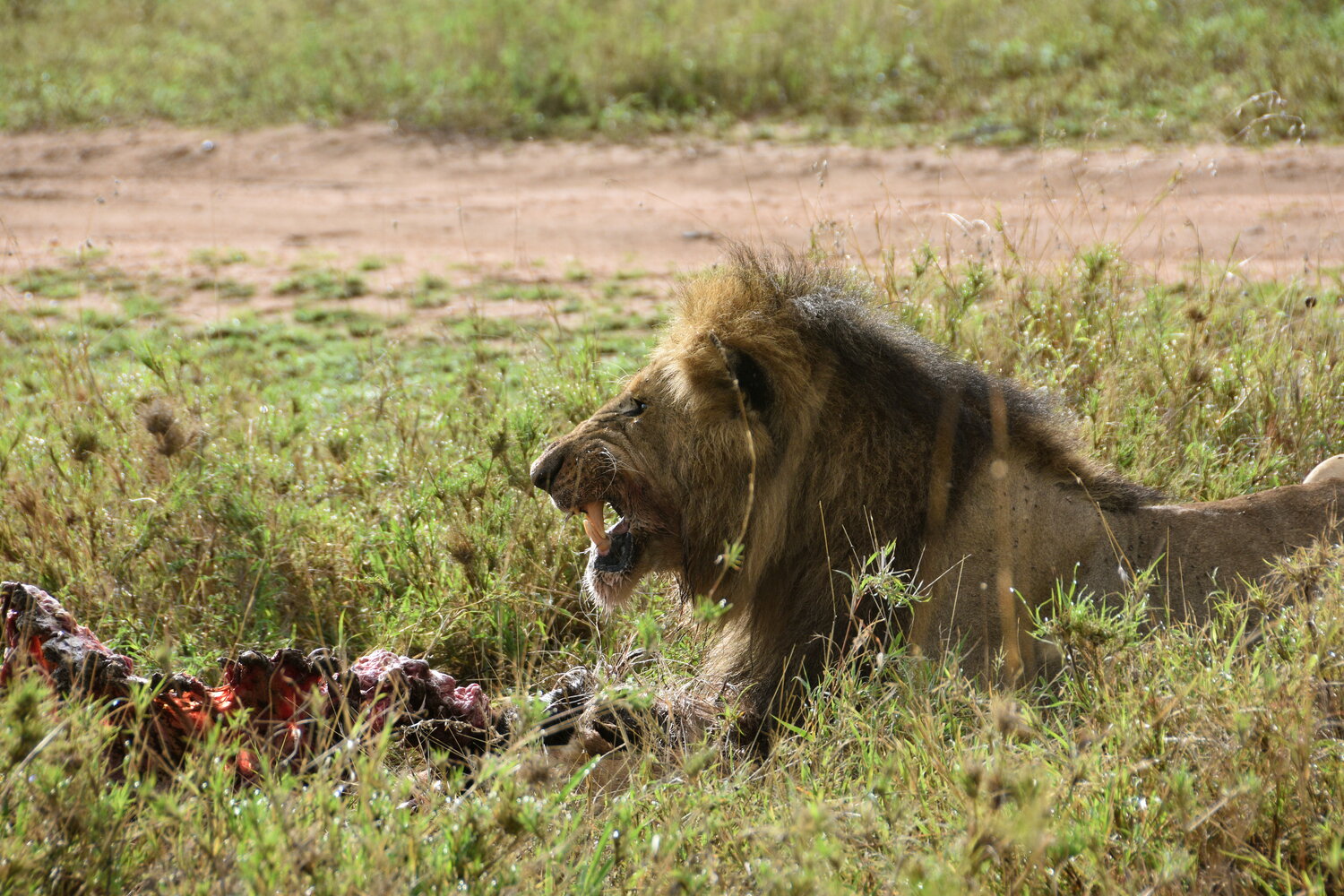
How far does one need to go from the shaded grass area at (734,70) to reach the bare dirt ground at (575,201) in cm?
52

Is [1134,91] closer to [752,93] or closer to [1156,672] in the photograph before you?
[752,93]

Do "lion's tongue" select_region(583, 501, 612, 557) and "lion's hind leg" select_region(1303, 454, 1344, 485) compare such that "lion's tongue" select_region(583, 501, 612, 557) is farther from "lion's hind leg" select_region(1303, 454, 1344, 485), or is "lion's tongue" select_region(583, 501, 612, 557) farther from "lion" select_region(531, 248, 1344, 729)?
"lion's hind leg" select_region(1303, 454, 1344, 485)

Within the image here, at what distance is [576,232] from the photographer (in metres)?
9.48

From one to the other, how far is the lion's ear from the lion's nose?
1.71 feet

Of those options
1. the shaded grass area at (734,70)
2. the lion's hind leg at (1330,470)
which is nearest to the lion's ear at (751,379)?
the lion's hind leg at (1330,470)

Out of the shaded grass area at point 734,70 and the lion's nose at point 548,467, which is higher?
the shaded grass area at point 734,70

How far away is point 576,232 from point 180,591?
5624mm

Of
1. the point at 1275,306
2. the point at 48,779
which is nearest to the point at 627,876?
the point at 48,779

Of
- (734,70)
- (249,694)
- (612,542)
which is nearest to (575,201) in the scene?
(734,70)

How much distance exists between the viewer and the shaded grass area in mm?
10516

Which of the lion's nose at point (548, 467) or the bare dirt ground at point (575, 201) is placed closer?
the lion's nose at point (548, 467)

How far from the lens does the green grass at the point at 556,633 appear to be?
216cm

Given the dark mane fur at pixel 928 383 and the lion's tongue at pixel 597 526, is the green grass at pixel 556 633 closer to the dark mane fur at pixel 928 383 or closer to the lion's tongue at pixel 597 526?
the lion's tongue at pixel 597 526

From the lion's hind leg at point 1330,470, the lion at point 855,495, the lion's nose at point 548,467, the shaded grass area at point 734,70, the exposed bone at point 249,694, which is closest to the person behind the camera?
the exposed bone at point 249,694
